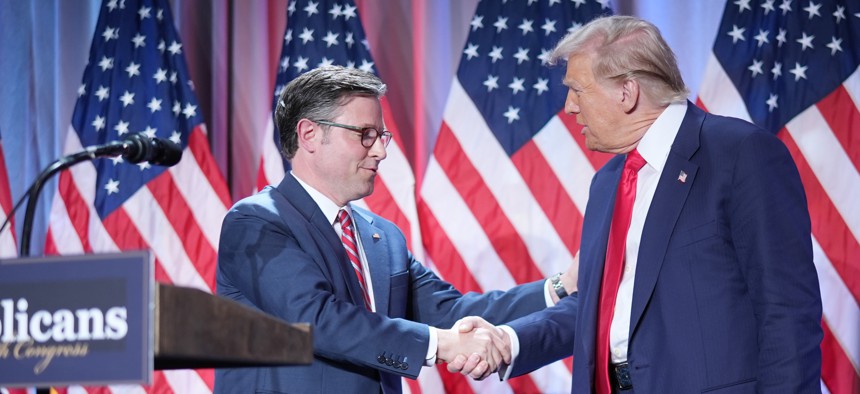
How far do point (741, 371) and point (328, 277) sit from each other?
1.24m

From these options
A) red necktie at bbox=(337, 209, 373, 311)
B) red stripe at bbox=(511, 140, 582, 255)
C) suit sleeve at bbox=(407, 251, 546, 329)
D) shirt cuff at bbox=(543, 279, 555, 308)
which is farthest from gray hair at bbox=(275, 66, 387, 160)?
red stripe at bbox=(511, 140, 582, 255)

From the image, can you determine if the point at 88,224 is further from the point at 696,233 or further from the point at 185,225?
the point at 696,233

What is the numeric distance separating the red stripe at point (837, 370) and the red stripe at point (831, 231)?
20 cm

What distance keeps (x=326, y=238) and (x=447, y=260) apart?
1.26 metres

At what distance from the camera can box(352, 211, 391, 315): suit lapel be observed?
3.08 m

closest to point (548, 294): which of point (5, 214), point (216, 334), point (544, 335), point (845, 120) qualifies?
point (544, 335)

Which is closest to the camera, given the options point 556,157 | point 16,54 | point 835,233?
point 835,233

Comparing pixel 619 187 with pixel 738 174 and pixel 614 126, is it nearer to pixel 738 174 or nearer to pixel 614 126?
pixel 614 126

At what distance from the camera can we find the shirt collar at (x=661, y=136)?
2.50m

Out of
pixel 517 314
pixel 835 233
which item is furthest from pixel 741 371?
pixel 835 233

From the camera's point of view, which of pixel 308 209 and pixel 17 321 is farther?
pixel 308 209

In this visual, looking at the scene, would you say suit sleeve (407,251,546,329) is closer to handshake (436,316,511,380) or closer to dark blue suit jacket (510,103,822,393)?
handshake (436,316,511,380)

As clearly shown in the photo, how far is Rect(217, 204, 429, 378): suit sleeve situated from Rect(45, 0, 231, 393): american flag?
1.45m

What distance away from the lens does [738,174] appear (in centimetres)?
227
